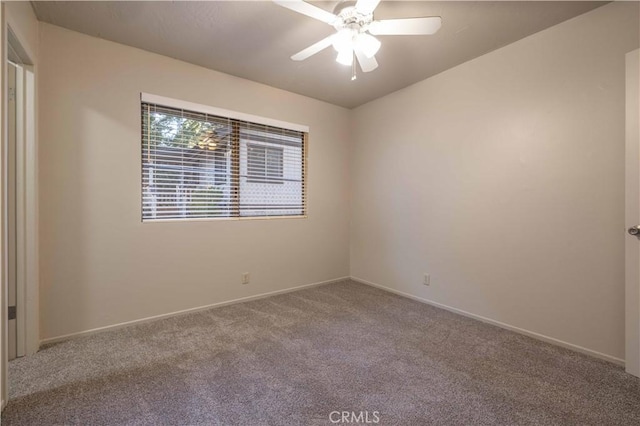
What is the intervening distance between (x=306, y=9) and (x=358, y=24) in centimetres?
36

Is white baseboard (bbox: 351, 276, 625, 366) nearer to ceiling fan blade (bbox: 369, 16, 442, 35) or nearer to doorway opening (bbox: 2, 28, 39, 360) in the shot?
ceiling fan blade (bbox: 369, 16, 442, 35)

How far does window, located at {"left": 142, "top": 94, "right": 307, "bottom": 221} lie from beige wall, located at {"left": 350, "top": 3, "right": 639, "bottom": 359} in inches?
52.4

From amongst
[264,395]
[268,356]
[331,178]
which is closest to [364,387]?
[264,395]

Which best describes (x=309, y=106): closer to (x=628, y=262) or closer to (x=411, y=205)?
(x=411, y=205)

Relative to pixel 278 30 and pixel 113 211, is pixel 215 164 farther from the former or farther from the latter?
pixel 278 30

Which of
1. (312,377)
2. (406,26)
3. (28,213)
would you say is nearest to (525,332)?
(312,377)

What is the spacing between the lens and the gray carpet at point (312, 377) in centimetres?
153

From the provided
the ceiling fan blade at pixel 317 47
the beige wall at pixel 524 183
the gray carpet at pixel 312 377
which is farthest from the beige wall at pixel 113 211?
the beige wall at pixel 524 183

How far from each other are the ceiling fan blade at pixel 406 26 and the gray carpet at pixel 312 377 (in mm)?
2187

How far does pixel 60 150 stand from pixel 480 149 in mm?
3656

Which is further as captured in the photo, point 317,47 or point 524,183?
point 524,183

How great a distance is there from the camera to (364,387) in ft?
5.76

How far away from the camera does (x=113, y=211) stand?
252 centimetres

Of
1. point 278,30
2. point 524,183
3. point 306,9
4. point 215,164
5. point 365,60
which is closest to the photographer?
point 306,9
